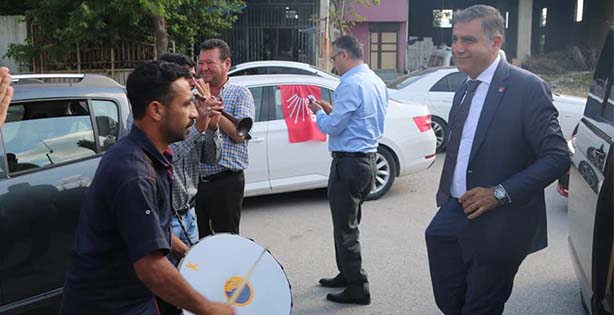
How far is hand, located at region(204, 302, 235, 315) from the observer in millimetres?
2260

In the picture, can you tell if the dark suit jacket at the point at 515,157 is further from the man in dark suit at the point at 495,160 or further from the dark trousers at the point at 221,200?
the dark trousers at the point at 221,200

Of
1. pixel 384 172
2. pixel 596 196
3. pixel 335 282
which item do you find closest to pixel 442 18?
pixel 384 172

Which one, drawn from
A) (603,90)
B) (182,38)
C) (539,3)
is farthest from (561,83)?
(603,90)

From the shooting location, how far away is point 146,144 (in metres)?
2.28

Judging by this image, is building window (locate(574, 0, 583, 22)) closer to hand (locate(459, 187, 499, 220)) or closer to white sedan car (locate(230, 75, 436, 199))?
white sedan car (locate(230, 75, 436, 199))

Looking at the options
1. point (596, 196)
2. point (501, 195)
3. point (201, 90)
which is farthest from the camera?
point (201, 90)

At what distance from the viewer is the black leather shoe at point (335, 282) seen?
4.86 metres

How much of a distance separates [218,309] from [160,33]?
11627mm

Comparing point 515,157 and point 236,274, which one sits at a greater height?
point 515,157

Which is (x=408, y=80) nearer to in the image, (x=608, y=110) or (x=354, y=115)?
(x=354, y=115)

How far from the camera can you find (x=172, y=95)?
7.59ft

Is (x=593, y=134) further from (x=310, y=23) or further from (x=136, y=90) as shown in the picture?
(x=310, y=23)

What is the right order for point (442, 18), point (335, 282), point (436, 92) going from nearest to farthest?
1. point (335, 282)
2. point (436, 92)
3. point (442, 18)

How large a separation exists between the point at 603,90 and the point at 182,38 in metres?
11.8
